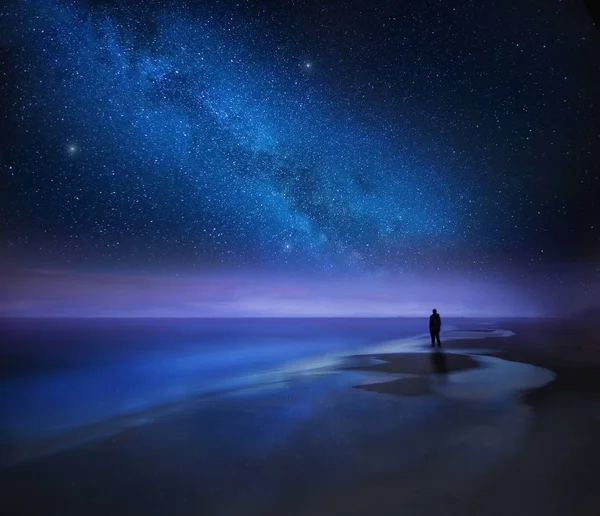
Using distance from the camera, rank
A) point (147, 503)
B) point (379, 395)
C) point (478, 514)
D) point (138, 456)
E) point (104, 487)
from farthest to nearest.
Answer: point (379, 395), point (138, 456), point (104, 487), point (147, 503), point (478, 514)

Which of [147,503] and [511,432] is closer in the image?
[147,503]

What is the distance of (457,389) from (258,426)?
17.3 ft

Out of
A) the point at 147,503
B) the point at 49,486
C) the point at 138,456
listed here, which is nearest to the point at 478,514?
the point at 147,503

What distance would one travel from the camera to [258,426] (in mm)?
7191

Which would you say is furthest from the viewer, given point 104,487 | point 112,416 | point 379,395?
point 379,395

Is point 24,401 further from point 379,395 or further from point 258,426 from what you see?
point 379,395

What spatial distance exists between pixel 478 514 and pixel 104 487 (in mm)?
4301

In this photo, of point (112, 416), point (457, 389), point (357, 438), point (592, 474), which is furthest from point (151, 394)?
point (592, 474)

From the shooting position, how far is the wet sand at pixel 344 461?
4145 mm

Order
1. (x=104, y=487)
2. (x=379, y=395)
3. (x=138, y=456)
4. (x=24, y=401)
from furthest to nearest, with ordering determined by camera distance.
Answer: (x=24, y=401), (x=379, y=395), (x=138, y=456), (x=104, y=487)

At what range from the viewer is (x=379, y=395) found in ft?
30.6

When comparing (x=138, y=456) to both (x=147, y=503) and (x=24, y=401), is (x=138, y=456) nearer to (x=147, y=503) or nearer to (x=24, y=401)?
(x=147, y=503)

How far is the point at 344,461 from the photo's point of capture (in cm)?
527

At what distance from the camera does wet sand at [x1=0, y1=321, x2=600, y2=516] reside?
4.14 m
